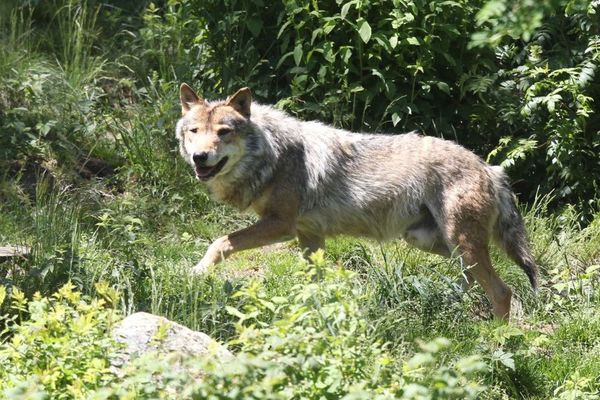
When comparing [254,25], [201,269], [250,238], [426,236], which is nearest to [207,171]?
[250,238]

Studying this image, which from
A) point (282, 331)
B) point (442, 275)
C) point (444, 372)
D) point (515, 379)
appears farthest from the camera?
point (442, 275)

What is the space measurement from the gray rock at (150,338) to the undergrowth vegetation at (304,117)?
20cm

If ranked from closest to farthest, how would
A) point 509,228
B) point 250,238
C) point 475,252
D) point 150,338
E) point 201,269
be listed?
point 150,338
point 201,269
point 250,238
point 475,252
point 509,228

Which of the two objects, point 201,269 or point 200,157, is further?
point 200,157

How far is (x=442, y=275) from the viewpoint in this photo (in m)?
7.48

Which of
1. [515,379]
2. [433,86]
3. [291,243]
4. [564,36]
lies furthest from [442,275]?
[564,36]

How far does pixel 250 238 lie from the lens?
786cm

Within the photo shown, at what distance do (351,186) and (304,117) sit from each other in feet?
5.36

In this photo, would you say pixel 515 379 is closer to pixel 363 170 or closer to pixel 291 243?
pixel 363 170

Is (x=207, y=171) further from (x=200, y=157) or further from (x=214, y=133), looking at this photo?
(x=214, y=133)

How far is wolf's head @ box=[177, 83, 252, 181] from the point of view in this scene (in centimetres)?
799

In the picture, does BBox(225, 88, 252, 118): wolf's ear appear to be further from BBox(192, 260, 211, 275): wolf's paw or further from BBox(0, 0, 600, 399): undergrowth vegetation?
BBox(192, 260, 211, 275): wolf's paw

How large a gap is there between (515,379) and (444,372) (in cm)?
237

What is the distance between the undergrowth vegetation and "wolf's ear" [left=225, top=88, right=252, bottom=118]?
4.05ft
